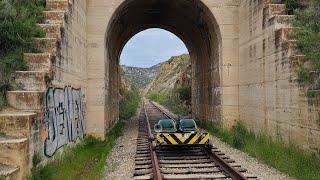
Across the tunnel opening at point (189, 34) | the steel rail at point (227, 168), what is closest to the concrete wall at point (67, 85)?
the tunnel opening at point (189, 34)

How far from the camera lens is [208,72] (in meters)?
18.6

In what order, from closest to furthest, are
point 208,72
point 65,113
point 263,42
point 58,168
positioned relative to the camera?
1. point 58,168
2. point 65,113
3. point 263,42
4. point 208,72

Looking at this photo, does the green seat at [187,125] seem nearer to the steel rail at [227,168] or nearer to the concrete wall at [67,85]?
the steel rail at [227,168]

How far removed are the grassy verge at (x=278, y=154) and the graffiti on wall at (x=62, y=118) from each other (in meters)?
6.31

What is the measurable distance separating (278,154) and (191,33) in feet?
41.1

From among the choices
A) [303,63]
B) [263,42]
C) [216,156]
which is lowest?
[216,156]

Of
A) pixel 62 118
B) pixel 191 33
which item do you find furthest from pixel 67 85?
pixel 191 33

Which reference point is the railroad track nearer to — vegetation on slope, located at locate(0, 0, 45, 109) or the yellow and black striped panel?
the yellow and black striped panel

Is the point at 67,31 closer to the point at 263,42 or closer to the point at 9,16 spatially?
the point at 9,16

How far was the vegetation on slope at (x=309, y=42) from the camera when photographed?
9219 mm

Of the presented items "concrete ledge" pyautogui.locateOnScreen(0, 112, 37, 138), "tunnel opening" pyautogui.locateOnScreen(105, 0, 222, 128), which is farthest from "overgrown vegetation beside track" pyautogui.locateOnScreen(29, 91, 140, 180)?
"tunnel opening" pyautogui.locateOnScreen(105, 0, 222, 128)

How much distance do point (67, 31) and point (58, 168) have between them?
5.13 m

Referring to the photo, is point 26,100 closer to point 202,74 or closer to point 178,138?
point 178,138

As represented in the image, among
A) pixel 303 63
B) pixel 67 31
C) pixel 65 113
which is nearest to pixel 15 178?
pixel 65 113
